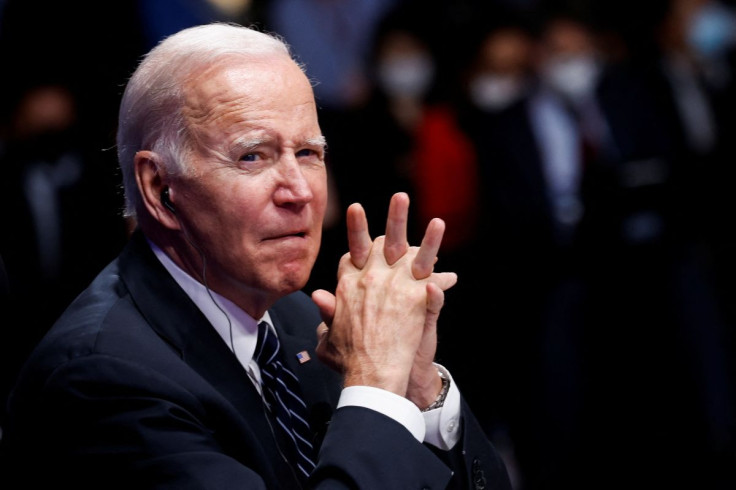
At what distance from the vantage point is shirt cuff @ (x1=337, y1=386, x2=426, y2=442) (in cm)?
184

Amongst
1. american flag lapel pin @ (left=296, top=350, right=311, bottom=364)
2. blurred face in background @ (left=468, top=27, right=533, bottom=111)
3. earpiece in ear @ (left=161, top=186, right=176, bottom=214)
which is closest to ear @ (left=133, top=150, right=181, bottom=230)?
earpiece in ear @ (left=161, top=186, right=176, bottom=214)

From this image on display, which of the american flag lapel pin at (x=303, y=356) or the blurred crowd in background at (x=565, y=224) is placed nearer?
the american flag lapel pin at (x=303, y=356)

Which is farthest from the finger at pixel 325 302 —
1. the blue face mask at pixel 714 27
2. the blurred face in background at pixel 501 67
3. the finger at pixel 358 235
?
the blue face mask at pixel 714 27

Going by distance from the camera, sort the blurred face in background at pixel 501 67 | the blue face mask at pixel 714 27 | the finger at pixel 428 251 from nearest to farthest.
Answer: the finger at pixel 428 251, the blurred face in background at pixel 501 67, the blue face mask at pixel 714 27

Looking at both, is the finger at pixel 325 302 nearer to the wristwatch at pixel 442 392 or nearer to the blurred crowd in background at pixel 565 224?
the wristwatch at pixel 442 392

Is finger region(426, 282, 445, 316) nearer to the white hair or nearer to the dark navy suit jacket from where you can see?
the dark navy suit jacket

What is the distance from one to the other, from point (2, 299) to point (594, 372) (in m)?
3.56

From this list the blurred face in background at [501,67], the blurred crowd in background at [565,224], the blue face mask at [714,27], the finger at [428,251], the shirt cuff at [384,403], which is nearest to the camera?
the shirt cuff at [384,403]

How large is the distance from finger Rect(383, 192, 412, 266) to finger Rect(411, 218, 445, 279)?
0.04 meters

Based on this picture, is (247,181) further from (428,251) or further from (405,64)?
(405,64)

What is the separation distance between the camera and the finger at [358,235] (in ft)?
6.55

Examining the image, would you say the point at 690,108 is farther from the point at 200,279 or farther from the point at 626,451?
the point at 200,279

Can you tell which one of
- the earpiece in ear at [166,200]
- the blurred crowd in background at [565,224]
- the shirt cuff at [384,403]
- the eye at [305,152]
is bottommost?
the blurred crowd in background at [565,224]

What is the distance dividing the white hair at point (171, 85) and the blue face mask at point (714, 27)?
4283 millimetres
